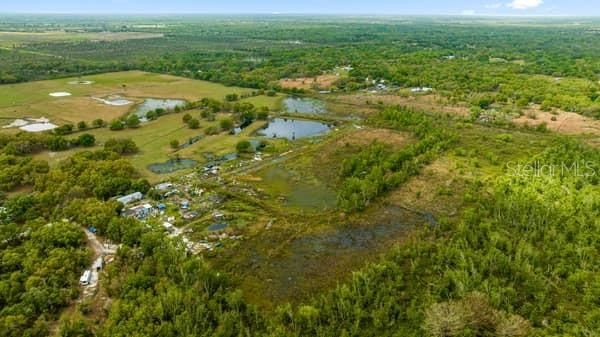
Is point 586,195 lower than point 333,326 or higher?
higher

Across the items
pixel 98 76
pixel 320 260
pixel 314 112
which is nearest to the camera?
pixel 320 260

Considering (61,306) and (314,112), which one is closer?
(61,306)

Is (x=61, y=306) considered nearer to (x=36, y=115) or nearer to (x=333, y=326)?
(x=333, y=326)

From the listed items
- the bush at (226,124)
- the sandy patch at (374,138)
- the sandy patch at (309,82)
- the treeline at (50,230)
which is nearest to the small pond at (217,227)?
the treeline at (50,230)

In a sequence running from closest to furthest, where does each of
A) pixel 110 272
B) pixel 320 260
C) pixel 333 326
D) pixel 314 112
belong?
pixel 333 326, pixel 110 272, pixel 320 260, pixel 314 112

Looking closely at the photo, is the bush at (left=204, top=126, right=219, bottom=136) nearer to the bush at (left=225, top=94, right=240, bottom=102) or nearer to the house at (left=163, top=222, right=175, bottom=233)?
the bush at (left=225, top=94, right=240, bottom=102)

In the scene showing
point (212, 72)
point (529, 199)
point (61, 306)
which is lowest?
point (61, 306)

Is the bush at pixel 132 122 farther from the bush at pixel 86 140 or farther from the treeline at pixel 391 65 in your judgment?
the treeline at pixel 391 65

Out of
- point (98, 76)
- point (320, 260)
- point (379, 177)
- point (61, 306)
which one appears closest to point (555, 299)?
point (320, 260)
